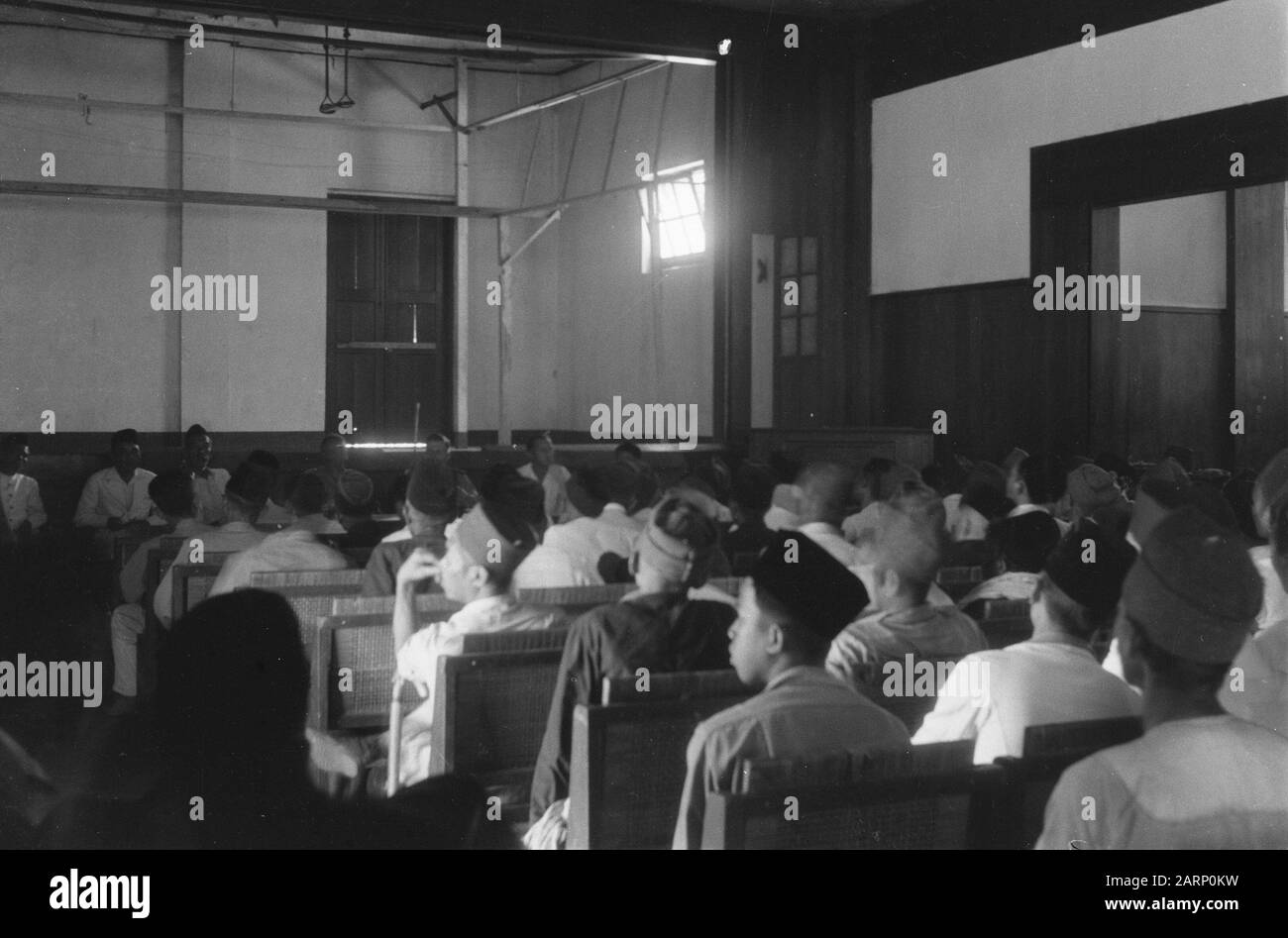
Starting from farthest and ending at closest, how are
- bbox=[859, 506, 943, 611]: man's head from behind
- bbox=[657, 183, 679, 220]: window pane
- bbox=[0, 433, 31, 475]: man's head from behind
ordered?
bbox=[657, 183, 679, 220]: window pane < bbox=[0, 433, 31, 475]: man's head from behind < bbox=[859, 506, 943, 611]: man's head from behind

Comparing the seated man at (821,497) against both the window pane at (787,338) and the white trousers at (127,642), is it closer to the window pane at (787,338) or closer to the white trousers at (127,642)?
the white trousers at (127,642)

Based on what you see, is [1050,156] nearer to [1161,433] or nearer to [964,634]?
[1161,433]

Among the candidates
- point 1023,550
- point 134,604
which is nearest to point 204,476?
point 134,604

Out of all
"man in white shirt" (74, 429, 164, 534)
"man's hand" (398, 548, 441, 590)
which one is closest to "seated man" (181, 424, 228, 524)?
"man in white shirt" (74, 429, 164, 534)

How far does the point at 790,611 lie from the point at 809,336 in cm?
724

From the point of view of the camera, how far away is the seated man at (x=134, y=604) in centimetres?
481

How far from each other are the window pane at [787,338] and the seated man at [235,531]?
211 inches

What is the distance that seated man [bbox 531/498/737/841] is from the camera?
2541 millimetres

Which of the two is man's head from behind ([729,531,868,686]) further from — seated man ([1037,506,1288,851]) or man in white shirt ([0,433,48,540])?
man in white shirt ([0,433,48,540])

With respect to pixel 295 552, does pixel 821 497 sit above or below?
above

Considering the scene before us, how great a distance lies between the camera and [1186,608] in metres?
1.87

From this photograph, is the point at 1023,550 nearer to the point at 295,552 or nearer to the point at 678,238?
the point at 295,552

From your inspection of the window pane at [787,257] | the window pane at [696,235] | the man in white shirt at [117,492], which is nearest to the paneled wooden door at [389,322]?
the window pane at [696,235]

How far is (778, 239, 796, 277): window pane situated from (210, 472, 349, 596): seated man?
18.3 feet
